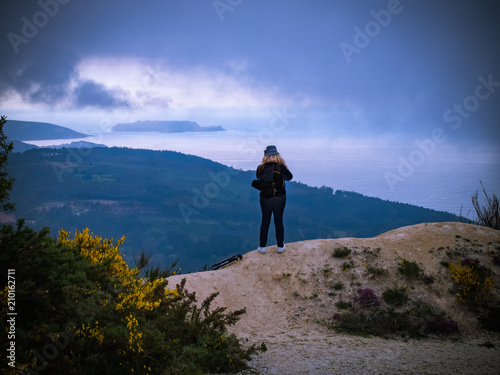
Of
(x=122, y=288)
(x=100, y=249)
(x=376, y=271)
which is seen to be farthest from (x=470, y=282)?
(x=100, y=249)

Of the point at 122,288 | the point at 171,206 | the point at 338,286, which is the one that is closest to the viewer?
the point at 122,288

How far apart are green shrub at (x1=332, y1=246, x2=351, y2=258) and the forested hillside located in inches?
1813

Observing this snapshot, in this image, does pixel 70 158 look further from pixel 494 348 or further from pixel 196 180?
pixel 494 348

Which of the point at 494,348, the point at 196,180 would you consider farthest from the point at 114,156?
the point at 494,348

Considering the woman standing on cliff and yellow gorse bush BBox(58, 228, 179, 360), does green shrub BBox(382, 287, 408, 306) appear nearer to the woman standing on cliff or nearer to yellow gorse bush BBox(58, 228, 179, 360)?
the woman standing on cliff

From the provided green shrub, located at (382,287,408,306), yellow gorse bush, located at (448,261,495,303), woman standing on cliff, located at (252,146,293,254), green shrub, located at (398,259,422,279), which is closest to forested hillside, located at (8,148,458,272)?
woman standing on cliff, located at (252,146,293,254)

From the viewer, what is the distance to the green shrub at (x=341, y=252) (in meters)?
12.1

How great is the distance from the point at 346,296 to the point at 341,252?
174cm

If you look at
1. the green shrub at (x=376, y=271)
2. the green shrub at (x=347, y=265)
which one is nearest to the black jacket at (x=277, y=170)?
the green shrub at (x=347, y=265)

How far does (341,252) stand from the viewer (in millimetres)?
12188

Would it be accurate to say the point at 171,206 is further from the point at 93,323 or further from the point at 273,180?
the point at 93,323

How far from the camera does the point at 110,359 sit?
5.29 m

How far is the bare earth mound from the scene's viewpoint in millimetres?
7059

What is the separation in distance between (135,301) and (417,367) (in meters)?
5.02
